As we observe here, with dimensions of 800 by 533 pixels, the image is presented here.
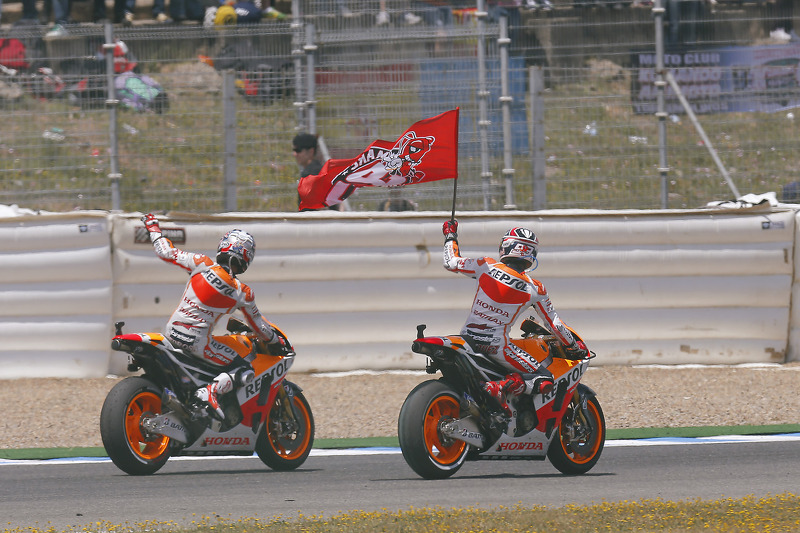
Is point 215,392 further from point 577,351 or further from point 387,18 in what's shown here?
point 387,18

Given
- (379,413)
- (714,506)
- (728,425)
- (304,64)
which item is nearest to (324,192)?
(379,413)

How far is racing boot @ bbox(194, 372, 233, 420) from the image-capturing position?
7.95 meters

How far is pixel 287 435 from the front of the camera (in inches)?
331

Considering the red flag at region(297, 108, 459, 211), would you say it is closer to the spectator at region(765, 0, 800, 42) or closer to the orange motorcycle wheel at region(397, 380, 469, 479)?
the orange motorcycle wheel at region(397, 380, 469, 479)

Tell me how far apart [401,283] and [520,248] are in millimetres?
3498

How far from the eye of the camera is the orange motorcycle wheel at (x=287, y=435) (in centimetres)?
831

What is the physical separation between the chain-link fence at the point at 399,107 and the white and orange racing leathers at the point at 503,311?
4334 millimetres

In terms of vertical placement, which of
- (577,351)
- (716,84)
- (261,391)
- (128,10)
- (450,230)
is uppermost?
(128,10)

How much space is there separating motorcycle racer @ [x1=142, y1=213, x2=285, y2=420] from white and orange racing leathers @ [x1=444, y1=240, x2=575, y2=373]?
4.36 ft

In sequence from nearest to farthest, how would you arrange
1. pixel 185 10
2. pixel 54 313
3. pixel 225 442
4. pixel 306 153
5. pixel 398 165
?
pixel 225 442
pixel 398 165
pixel 54 313
pixel 306 153
pixel 185 10

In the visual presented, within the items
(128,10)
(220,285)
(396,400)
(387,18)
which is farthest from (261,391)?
(128,10)

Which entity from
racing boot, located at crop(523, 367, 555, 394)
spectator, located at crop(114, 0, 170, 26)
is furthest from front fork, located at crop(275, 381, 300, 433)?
spectator, located at crop(114, 0, 170, 26)

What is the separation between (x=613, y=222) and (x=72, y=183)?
506 cm

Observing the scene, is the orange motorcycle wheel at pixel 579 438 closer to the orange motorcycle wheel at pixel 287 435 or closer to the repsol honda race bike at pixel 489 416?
the repsol honda race bike at pixel 489 416
